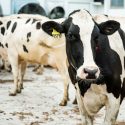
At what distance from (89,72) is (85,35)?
450mm

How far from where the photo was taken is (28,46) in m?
9.01

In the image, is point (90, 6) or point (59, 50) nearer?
point (59, 50)

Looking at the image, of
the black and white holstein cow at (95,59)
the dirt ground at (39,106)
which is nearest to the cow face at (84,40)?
the black and white holstein cow at (95,59)

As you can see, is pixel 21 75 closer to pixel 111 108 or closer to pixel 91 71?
pixel 111 108

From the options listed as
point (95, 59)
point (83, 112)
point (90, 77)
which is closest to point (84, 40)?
point (95, 59)

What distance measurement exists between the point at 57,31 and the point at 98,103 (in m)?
0.96

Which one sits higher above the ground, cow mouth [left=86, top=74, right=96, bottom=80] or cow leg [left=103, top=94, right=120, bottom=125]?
cow mouth [left=86, top=74, right=96, bottom=80]

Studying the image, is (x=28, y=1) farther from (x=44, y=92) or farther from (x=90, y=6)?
(x=44, y=92)

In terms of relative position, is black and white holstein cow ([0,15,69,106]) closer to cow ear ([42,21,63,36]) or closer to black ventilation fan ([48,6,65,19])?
cow ear ([42,21,63,36])

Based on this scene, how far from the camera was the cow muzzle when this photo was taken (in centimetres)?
423

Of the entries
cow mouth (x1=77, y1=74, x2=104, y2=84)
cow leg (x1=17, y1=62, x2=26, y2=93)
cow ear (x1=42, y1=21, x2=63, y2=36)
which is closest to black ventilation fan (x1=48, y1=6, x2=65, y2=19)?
cow leg (x1=17, y1=62, x2=26, y2=93)

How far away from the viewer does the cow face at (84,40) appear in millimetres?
4297

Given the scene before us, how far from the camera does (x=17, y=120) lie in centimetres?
701

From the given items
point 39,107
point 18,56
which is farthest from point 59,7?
point 39,107
